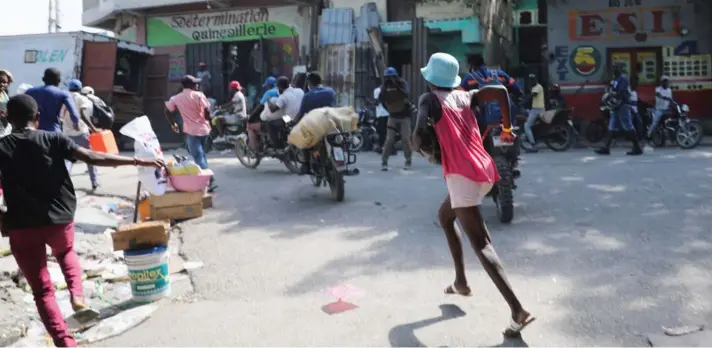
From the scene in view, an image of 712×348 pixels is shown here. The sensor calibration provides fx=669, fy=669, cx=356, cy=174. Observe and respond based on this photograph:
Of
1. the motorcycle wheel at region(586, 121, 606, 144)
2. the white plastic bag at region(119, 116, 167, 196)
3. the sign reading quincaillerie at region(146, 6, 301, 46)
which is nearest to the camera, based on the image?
the white plastic bag at region(119, 116, 167, 196)

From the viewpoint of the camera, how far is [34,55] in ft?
57.9

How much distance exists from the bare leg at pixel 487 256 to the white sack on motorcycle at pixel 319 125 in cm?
423

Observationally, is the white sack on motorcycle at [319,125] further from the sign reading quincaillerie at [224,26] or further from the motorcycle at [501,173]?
the sign reading quincaillerie at [224,26]

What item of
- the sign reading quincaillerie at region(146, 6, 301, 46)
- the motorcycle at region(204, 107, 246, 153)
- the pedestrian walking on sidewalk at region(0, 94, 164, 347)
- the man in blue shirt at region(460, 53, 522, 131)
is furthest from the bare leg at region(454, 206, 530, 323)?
the sign reading quincaillerie at region(146, 6, 301, 46)

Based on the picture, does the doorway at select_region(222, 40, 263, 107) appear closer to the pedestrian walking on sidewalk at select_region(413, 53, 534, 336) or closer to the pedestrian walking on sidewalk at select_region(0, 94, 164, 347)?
the pedestrian walking on sidewalk at select_region(0, 94, 164, 347)

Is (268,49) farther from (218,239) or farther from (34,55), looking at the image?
(218,239)

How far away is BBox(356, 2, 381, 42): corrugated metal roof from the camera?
709 inches

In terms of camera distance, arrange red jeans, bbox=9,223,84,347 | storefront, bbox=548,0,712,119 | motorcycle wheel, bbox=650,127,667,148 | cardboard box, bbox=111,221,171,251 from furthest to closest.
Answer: storefront, bbox=548,0,712,119 → motorcycle wheel, bbox=650,127,667,148 → cardboard box, bbox=111,221,171,251 → red jeans, bbox=9,223,84,347

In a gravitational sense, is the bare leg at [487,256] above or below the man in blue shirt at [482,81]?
below

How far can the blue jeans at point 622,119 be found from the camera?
12.6m

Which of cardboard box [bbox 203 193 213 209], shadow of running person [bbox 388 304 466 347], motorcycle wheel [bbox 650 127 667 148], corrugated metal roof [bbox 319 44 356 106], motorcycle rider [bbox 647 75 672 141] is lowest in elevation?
shadow of running person [bbox 388 304 466 347]

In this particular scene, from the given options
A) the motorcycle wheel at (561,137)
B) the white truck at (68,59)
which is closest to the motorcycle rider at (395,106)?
the motorcycle wheel at (561,137)

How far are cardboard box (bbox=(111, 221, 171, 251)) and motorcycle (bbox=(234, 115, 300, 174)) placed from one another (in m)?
4.43

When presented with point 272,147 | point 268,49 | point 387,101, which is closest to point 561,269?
point 387,101
